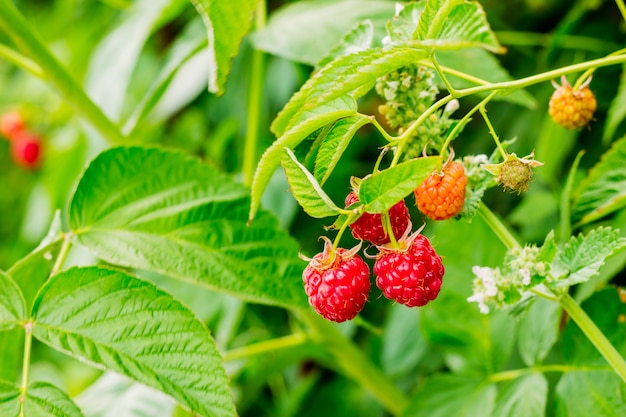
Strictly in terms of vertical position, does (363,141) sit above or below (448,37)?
below

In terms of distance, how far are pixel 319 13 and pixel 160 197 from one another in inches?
18.8

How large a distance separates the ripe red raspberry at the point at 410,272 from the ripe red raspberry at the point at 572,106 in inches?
10.4

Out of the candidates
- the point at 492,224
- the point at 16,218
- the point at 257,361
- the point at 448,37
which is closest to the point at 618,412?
the point at 492,224

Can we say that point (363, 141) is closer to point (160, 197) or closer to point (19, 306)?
point (160, 197)

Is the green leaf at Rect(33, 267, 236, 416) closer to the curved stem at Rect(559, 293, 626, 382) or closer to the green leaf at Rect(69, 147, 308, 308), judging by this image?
the green leaf at Rect(69, 147, 308, 308)

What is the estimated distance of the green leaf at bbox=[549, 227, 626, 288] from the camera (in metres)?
0.69

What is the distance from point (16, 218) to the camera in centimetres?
278

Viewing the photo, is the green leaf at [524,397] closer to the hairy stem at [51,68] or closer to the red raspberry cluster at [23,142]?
the hairy stem at [51,68]

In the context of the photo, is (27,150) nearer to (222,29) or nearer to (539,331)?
(222,29)

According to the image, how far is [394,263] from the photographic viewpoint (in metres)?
0.69

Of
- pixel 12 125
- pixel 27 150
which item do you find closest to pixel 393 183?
pixel 27 150

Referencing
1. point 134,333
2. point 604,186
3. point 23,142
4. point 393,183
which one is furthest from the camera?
point 23,142

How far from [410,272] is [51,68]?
76 cm

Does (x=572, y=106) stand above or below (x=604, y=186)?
above
